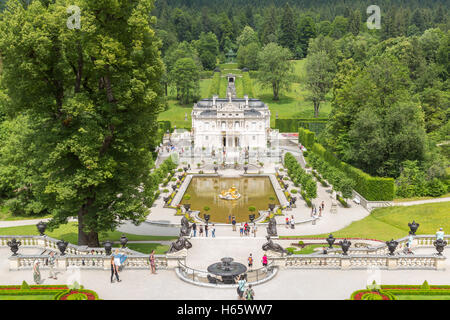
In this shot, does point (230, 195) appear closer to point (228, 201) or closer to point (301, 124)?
point (228, 201)

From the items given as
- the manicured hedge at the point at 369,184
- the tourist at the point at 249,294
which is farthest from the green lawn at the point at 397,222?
the tourist at the point at 249,294

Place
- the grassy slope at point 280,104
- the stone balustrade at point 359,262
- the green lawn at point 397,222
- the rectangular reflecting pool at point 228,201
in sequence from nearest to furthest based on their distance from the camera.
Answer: the stone balustrade at point 359,262
the green lawn at point 397,222
the rectangular reflecting pool at point 228,201
the grassy slope at point 280,104

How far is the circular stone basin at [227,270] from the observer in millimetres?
24844

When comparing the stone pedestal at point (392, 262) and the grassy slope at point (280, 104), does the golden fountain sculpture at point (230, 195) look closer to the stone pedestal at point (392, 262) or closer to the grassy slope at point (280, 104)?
the stone pedestal at point (392, 262)

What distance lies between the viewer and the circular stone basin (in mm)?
24844

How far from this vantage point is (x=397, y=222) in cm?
4522

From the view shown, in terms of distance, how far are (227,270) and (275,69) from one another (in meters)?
109

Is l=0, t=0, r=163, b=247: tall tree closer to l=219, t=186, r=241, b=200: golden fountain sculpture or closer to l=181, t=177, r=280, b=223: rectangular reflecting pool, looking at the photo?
l=181, t=177, r=280, b=223: rectangular reflecting pool

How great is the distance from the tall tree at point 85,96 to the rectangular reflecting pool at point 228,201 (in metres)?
20.4

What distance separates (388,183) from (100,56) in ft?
129

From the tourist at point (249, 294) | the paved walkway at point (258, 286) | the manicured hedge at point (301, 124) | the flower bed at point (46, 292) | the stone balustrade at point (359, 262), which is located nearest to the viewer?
the tourist at point (249, 294)

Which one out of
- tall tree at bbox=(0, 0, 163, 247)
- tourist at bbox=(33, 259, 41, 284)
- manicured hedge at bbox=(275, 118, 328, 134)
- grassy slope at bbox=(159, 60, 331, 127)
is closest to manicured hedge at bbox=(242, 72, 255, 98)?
grassy slope at bbox=(159, 60, 331, 127)

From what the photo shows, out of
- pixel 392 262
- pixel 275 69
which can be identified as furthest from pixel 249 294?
pixel 275 69
